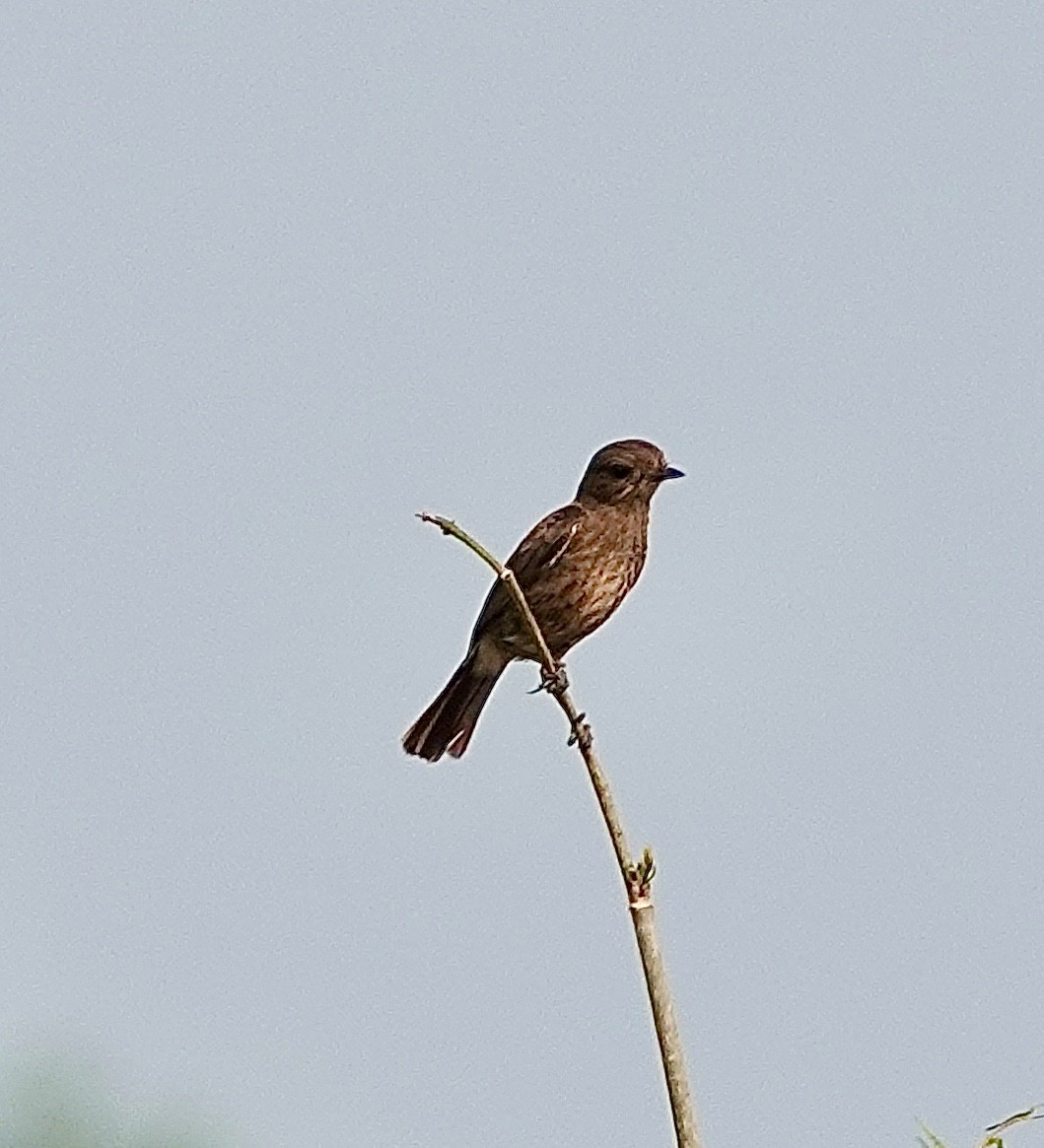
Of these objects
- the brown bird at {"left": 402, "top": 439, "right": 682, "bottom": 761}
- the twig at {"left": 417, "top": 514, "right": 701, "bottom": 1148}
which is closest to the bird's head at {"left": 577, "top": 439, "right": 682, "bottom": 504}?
the brown bird at {"left": 402, "top": 439, "right": 682, "bottom": 761}

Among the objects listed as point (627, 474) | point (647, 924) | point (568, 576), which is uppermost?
point (627, 474)

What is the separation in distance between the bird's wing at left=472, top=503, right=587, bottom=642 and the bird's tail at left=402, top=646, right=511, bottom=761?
0.29 feet

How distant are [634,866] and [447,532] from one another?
48 cm

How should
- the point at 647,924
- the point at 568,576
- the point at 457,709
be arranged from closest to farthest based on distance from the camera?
1. the point at 647,924
2. the point at 568,576
3. the point at 457,709

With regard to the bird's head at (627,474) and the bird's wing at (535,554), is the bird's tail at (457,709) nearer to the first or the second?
the bird's wing at (535,554)

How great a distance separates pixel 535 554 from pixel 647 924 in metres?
4.32

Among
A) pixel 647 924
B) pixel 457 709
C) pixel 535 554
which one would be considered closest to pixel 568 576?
pixel 535 554

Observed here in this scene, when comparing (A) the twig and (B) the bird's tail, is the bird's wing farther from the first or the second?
(A) the twig

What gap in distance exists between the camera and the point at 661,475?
246 inches

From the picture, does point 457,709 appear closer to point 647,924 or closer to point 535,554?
point 535,554

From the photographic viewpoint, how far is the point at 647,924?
72.2 inches

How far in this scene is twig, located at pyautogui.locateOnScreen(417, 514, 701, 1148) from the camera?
1562 mm

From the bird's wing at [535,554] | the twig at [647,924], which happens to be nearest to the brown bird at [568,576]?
the bird's wing at [535,554]

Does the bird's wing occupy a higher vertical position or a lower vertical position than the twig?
higher
